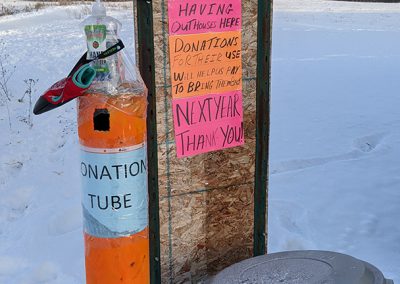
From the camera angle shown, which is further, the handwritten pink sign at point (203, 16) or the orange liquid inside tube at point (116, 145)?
the handwritten pink sign at point (203, 16)

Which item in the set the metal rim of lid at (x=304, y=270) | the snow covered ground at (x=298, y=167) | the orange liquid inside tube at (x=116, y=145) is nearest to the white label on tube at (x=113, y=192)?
the orange liquid inside tube at (x=116, y=145)

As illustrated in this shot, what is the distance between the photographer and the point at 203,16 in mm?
2459

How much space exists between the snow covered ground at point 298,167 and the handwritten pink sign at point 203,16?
5.55ft

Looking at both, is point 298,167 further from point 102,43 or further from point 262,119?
point 102,43

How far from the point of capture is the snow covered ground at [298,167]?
3.71 metres

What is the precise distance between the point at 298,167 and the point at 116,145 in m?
3.49

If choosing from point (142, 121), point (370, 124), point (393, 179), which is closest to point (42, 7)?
point (370, 124)

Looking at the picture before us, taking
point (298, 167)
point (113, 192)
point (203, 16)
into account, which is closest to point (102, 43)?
point (113, 192)

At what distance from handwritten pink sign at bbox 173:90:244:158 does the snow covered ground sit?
1226mm

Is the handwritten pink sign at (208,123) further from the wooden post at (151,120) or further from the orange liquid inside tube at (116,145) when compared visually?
the orange liquid inside tube at (116,145)

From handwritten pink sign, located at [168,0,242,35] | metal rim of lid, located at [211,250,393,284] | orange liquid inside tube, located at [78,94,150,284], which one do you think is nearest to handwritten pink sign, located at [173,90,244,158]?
handwritten pink sign, located at [168,0,242,35]

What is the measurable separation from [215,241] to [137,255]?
748mm

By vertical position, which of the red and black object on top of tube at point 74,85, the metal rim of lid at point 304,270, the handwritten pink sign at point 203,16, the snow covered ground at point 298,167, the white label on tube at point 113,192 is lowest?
the snow covered ground at point 298,167

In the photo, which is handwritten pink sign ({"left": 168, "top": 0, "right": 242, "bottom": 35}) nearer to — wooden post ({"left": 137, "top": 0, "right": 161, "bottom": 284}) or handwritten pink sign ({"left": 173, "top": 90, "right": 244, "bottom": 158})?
wooden post ({"left": 137, "top": 0, "right": 161, "bottom": 284})
